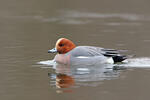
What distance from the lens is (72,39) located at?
56.0 ft

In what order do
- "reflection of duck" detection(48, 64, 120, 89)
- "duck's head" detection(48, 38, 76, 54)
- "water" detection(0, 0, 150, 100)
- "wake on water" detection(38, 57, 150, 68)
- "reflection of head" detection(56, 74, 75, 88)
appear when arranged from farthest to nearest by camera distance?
"duck's head" detection(48, 38, 76, 54)
"wake on water" detection(38, 57, 150, 68)
"reflection of duck" detection(48, 64, 120, 89)
"reflection of head" detection(56, 74, 75, 88)
"water" detection(0, 0, 150, 100)

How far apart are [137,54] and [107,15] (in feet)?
31.5

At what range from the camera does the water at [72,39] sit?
986 centimetres

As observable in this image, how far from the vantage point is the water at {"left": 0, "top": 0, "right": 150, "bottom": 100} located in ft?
32.3

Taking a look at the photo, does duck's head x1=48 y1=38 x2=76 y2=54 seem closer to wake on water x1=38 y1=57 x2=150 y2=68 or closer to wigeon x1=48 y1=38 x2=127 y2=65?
wigeon x1=48 y1=38 x2=127 y2=65

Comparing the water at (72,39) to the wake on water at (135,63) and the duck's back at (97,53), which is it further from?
the duck's back at (97,53)

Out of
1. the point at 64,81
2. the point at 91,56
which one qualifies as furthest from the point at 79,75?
the point at 91,56

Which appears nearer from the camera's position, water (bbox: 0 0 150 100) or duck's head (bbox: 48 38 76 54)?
water (bbox: 0 0 150 100)

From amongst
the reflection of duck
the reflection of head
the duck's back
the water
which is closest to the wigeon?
the duck's back

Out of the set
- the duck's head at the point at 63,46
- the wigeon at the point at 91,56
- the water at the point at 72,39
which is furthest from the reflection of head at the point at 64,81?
the duck's head at the point at 63,46

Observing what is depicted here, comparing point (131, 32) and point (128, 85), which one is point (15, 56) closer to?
point (128, 85)

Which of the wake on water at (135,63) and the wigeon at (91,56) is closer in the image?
the wake on water at (135,63)

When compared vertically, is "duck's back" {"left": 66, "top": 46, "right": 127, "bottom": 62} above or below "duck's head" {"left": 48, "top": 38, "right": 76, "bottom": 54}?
below

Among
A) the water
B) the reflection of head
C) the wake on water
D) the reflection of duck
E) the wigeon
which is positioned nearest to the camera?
the water
